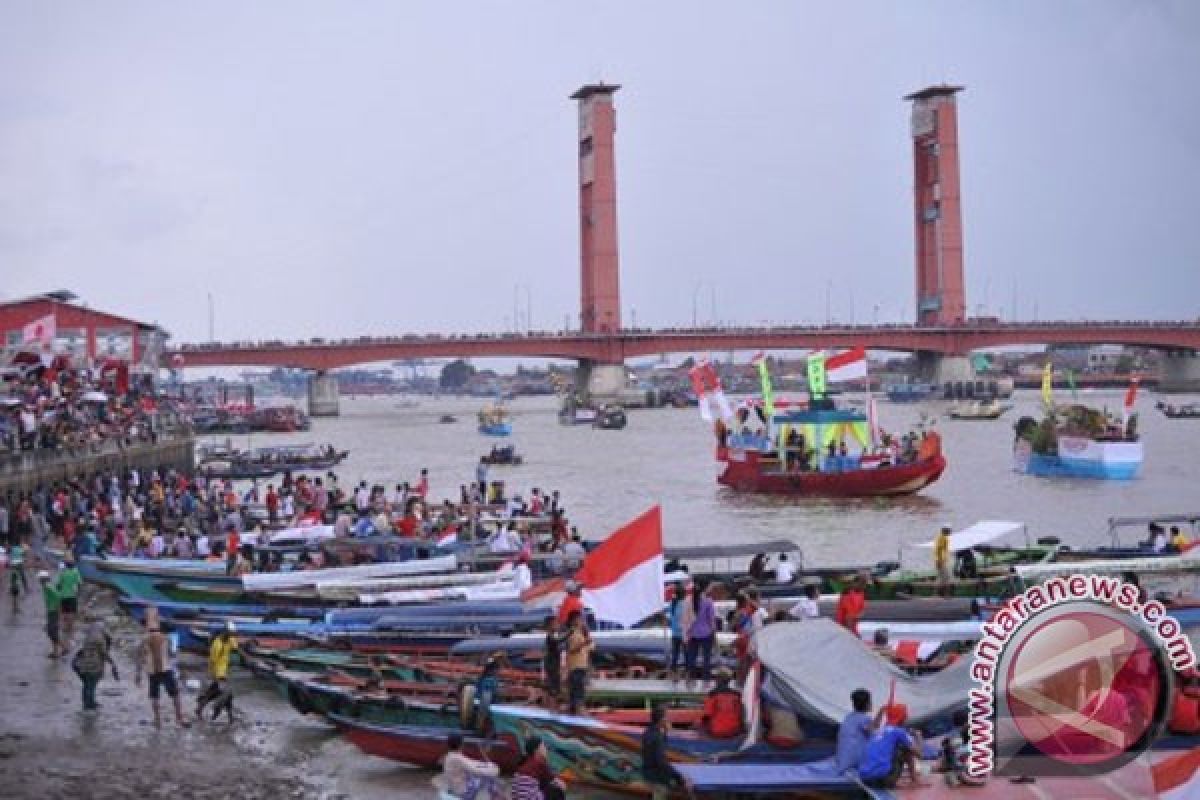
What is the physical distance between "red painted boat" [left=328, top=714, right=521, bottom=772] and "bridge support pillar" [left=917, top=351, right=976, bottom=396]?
95719 millimetres

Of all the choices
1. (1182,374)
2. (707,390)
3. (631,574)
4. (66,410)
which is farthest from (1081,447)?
(1182,374)

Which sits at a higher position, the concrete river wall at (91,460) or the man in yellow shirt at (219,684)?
the concrete river wall at (91,460)

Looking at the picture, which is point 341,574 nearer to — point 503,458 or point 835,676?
point 835,676

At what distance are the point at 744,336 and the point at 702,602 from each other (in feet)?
271

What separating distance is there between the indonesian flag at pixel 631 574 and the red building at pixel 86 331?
97.7ft

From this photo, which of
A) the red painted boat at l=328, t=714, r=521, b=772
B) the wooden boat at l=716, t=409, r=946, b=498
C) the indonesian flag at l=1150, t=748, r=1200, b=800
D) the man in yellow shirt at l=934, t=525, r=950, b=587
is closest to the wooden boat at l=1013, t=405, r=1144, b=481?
the wooden boat at l=716, t=409, r=946, b=498

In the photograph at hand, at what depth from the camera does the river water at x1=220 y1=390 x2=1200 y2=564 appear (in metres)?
33.4

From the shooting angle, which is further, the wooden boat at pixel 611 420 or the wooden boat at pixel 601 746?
the wooden boat at pixel 611 420

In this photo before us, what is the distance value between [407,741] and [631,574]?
7.38 ft

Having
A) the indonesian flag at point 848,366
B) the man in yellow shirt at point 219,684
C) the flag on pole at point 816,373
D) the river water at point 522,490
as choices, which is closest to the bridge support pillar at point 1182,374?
the river water at point 522,490

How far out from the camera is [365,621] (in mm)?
16469

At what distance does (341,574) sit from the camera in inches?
749

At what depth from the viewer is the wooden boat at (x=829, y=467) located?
38.7 m

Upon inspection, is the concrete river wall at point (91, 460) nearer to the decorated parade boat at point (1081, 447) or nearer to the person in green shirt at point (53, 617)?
the person in green shirt at point (53, 617)
